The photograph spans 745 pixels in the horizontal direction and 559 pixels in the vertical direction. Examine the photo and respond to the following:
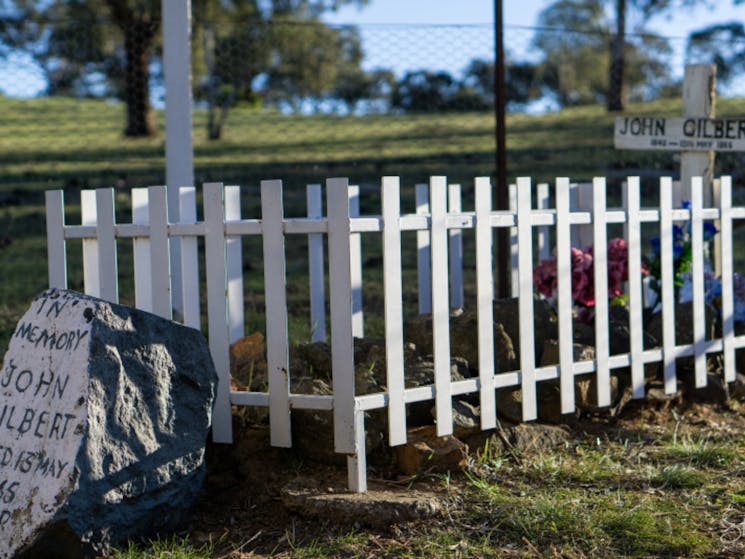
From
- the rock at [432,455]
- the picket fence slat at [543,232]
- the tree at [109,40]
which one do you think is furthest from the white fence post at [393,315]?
the tree at [109,40]

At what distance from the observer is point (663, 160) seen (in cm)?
1650

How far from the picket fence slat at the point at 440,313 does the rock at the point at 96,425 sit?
92cm

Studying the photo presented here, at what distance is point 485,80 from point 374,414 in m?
29.5

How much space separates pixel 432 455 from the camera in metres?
4.23

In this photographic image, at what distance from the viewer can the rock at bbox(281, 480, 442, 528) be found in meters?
3.77

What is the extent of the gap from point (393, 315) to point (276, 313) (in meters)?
0.46

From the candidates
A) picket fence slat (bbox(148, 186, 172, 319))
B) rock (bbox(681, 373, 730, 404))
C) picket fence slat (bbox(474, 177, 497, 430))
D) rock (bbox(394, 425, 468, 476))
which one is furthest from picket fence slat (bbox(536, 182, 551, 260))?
picket fence slat (bbox(148, 186, 172, 319))

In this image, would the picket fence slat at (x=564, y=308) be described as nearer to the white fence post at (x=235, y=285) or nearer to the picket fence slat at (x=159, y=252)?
the white fence post at (x=235, y=285)

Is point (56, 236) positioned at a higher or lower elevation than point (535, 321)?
higher

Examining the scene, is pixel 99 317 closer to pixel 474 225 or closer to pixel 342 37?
pixel 474 225

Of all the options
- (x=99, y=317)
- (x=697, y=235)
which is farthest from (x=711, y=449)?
(x=99, y=317)

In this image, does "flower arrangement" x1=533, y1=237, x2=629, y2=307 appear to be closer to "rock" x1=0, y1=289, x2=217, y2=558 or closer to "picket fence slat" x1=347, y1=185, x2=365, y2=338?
"picket fence slat" x1=347, y1=185, x2=365, y2=338

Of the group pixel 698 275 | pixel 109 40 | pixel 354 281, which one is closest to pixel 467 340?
pixel 354 281

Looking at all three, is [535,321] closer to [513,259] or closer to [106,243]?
[513,259]
